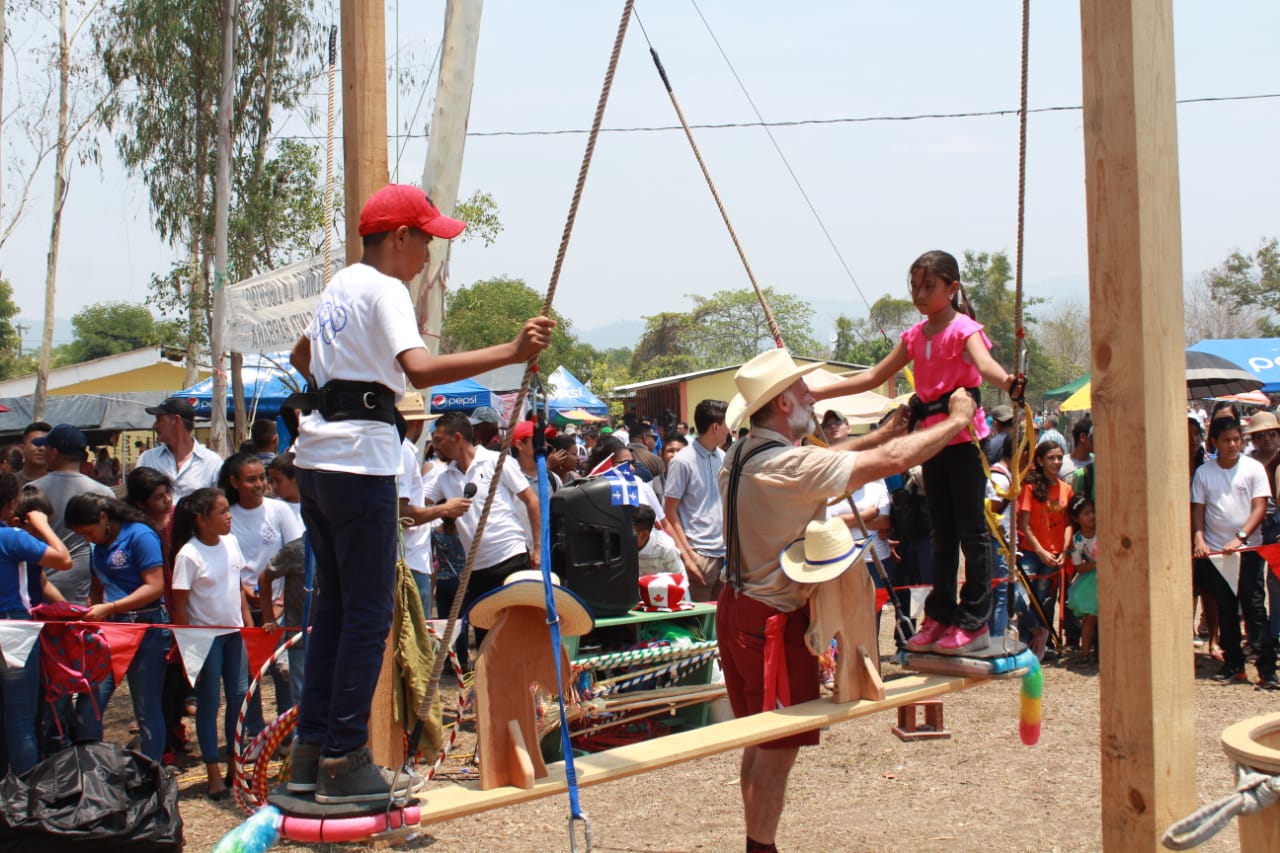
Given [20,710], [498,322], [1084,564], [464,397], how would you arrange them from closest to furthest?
[20,710] → [1084,564] → [464,397] → [498,322]

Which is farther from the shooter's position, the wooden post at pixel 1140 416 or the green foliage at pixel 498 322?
the green foliage at pixel 498 322

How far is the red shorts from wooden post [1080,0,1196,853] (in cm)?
129

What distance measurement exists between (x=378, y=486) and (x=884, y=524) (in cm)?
729

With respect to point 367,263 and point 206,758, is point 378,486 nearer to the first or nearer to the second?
point 367,263

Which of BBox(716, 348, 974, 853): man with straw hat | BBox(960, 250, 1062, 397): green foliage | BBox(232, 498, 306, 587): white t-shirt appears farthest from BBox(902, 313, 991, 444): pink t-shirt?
BBox(960, 250, 1062, 397): green foliage

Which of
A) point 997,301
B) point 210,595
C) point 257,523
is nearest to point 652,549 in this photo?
point 257,523

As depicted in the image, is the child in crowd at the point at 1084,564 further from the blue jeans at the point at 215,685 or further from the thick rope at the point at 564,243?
the thick rope at the point at 564,243

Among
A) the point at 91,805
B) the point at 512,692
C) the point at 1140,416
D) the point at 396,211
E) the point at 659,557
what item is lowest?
the point at 91,805

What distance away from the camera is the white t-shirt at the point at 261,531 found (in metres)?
7.59

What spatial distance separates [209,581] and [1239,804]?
17.9 ft

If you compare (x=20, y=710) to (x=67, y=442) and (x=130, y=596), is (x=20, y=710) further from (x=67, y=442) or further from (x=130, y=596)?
(x=67, y=442)

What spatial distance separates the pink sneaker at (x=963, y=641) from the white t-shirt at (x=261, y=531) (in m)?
4.27

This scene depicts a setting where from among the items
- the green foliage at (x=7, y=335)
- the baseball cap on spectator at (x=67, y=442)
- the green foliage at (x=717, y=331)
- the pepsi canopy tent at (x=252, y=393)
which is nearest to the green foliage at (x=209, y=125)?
the pepsi canopy tent at (x=252, y=393)

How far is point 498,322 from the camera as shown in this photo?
6103cm
